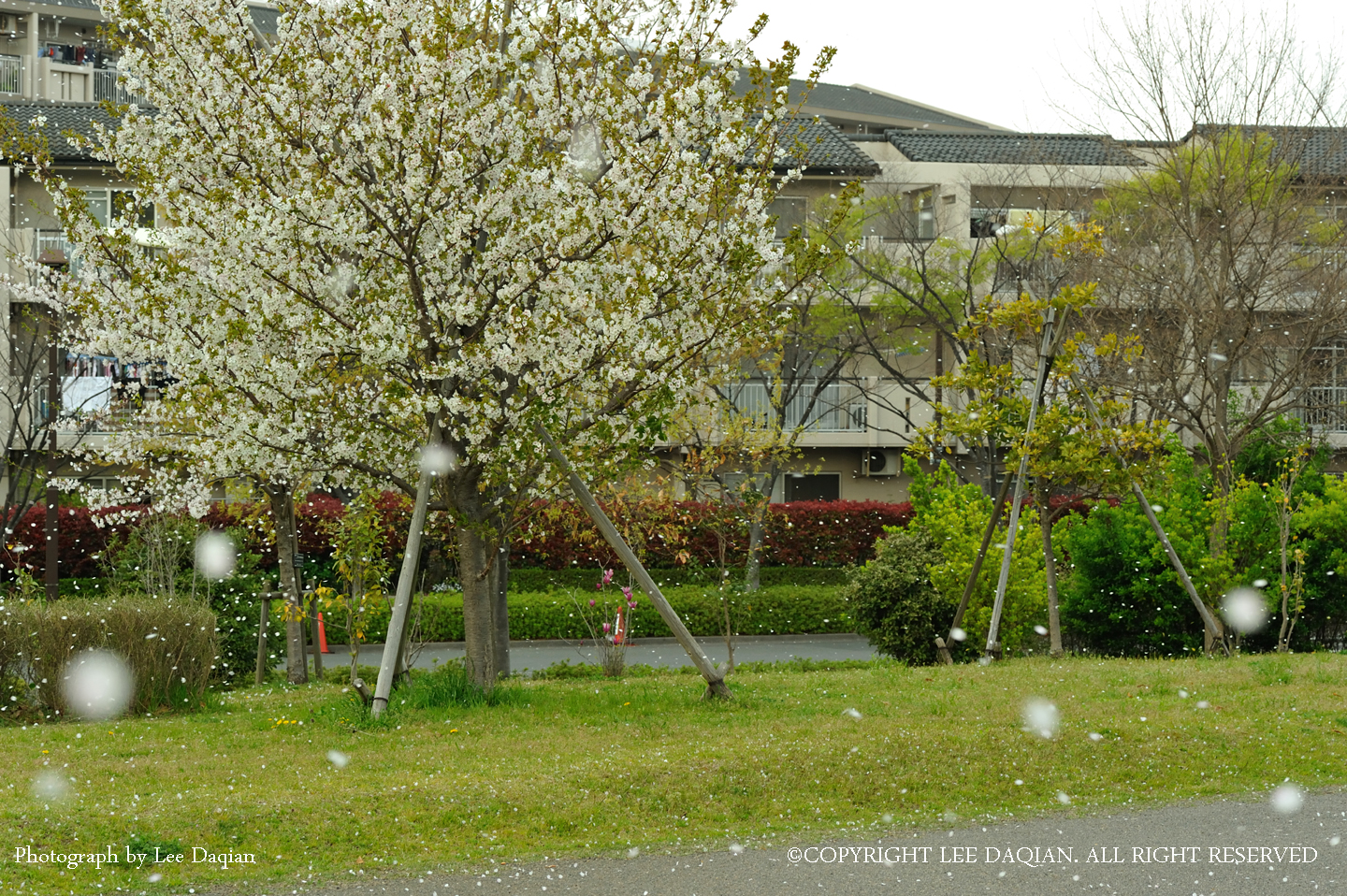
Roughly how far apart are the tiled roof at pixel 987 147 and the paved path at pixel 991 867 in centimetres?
2258

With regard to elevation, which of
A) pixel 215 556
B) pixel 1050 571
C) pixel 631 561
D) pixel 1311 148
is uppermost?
pixel 1311 148

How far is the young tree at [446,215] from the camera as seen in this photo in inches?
355

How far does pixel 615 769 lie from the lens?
287 inches

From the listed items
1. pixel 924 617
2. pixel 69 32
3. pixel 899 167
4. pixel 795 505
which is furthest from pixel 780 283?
pixel 69 32

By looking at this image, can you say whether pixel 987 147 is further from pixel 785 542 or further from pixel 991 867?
pixel 991 867

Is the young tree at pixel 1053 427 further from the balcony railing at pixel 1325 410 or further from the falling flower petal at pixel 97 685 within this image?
the falling flower petal at pixel 97 685

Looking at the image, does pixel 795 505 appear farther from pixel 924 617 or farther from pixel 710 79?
pixel 710 79

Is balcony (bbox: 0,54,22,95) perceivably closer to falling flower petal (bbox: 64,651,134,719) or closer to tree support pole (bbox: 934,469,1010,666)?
falling flower petal (bbox: 64,651,134,719)

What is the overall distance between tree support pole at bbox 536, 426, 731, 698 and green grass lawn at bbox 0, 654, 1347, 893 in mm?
254

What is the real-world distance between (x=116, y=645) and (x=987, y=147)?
29.9 meters

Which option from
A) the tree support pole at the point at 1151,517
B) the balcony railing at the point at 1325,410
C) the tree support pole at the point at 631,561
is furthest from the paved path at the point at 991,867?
the balcony railing at the point at 1325,410

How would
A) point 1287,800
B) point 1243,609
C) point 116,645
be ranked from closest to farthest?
point 1287,800 < point 116,645 < point 1243,609

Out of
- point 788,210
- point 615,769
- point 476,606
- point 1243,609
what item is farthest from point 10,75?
point 615,769

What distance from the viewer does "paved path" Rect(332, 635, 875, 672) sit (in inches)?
729
